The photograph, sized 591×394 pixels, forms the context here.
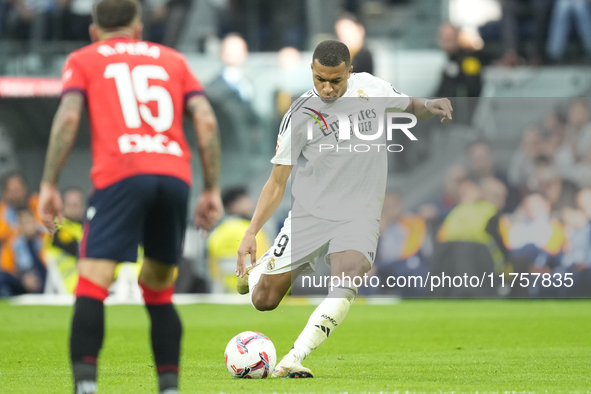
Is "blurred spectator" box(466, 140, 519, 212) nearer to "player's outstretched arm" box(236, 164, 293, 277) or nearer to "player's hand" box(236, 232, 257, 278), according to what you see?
"player's outstretched arm" box(236, 164, 293, 277)

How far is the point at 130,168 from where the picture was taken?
4.38 metres

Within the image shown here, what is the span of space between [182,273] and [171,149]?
1081 centimetres

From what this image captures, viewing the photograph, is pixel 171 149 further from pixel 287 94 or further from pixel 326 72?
pixel 287 94

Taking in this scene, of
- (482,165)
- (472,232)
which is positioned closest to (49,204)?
(472,232)

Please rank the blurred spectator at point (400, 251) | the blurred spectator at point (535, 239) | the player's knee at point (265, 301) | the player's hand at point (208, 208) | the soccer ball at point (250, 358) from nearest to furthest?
the player's hand at point (208, 208) → the soccer ball at point (250, 358) → the player's knee at point (265, 301) → the blurred spectator at point (535, 239) → the blurred spectator at point (400, 251)

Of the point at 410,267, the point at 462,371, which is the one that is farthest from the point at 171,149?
the point at 410,267

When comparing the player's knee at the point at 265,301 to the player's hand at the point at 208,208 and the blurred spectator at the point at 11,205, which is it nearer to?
the player's hand at the point at 208,208

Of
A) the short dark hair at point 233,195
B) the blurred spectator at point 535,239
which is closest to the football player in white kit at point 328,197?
the short dark hair at point 233,195

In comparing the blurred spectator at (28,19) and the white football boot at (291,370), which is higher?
the blurred spectator at (28,19)

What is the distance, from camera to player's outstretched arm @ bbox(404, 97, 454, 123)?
19.8 ft

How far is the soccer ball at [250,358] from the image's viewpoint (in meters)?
6.14

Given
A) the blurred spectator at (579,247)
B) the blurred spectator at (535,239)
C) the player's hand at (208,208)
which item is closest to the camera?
the player's hand at (208,208)

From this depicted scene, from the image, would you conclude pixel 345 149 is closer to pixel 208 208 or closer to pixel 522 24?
pixel 208 208

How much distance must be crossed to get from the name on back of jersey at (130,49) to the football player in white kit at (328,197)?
1.69 meters
